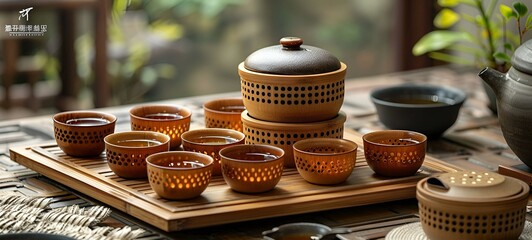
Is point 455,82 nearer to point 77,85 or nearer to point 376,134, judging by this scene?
point 376,134

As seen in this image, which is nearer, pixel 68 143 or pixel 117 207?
pixel 117 207

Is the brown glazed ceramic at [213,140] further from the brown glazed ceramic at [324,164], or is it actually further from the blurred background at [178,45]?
the blurred background at [178,45]

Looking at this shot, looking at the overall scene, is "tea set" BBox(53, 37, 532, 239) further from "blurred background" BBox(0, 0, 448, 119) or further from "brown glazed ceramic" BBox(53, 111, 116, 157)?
"blurred background" BBox(0, 0, 448, 119)

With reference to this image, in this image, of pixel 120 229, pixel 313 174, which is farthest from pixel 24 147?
pixel 313 174

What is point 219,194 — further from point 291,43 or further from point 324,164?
point 291,43

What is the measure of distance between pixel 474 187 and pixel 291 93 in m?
0.52

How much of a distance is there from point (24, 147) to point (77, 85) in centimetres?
237

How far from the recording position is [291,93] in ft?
6.12

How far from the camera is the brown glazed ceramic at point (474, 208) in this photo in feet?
4.73

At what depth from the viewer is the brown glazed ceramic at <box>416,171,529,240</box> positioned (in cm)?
144

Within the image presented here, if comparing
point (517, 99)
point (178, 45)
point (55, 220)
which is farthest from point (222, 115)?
point (178, 45)

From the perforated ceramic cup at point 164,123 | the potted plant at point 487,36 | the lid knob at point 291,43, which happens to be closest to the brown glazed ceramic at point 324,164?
the lid knob at point 291,43

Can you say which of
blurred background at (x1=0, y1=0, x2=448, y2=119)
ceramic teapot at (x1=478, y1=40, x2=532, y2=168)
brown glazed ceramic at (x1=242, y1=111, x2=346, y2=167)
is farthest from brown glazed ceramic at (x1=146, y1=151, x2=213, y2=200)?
blurred background at (x1=0, y1=0, x2=448, y2=119)

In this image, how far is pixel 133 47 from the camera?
4.92m
